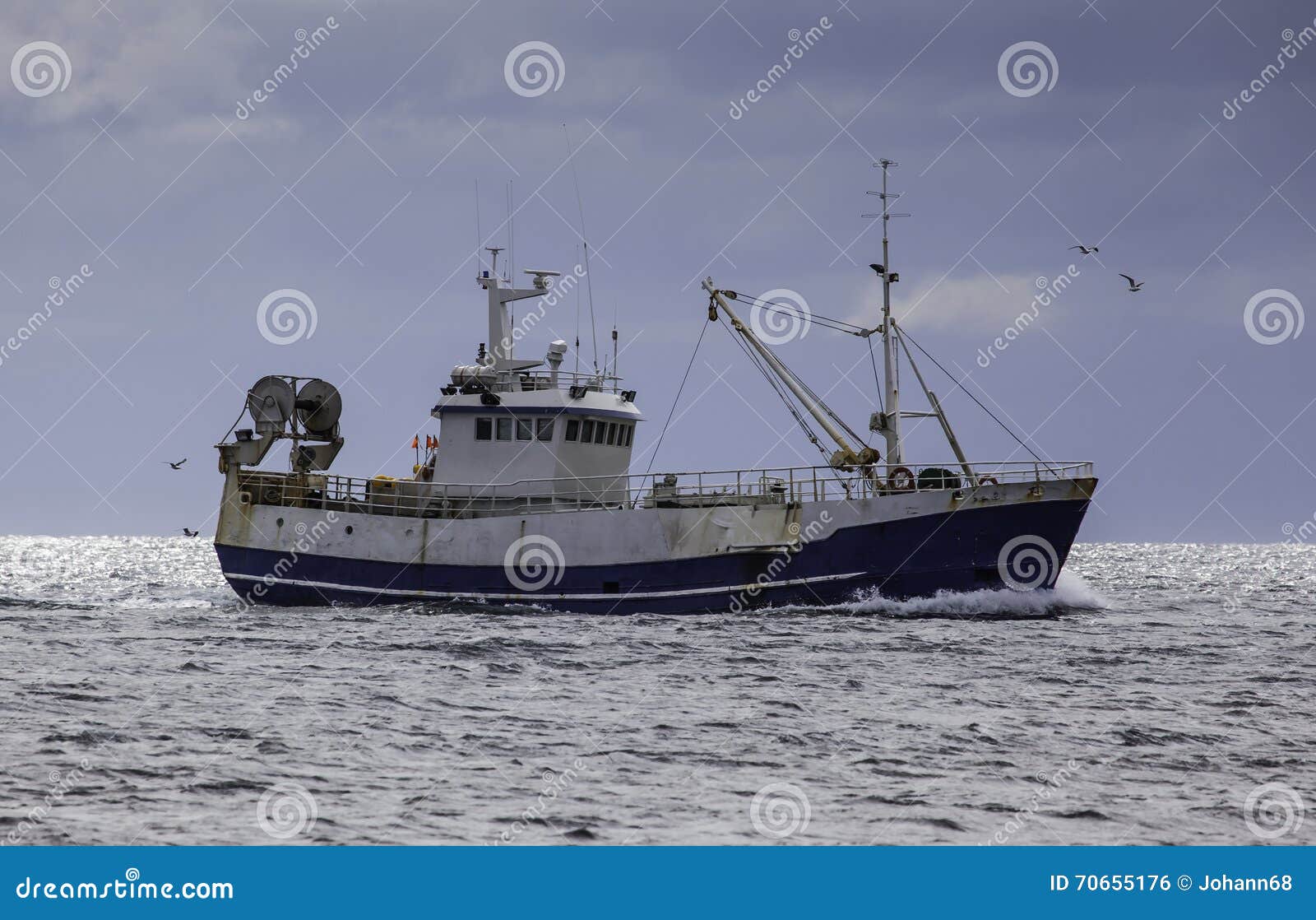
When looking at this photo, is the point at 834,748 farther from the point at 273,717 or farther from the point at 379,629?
the point at 379,629

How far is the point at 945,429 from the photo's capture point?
3372 cm

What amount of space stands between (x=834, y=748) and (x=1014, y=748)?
2.20m

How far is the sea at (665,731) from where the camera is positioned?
13.4 metres
